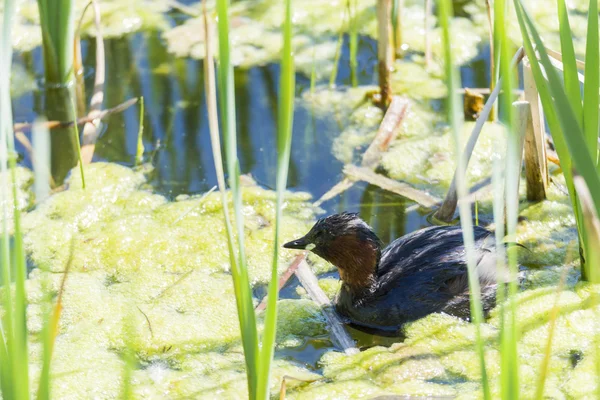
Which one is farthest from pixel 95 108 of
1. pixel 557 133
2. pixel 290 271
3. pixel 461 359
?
pixel 557 133

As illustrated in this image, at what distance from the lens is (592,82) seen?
2.92m

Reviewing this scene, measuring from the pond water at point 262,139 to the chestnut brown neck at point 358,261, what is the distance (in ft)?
0.79

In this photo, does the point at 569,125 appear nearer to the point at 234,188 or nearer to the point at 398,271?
the point at 234,188

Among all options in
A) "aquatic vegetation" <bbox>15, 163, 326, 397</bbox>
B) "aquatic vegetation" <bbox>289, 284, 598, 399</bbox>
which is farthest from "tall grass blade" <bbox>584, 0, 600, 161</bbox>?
"aquatic vegetation" <bbox>15, 163, 326, 397</bbox>

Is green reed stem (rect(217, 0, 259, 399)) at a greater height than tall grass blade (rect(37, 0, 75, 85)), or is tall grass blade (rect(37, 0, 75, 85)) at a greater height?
tall grass blade (rect(37, 0, 75, 85))

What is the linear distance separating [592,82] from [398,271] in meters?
1.28

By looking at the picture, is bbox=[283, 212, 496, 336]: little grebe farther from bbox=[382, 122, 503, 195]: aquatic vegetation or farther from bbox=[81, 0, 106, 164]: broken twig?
bbox=[81, 0, 106, 164]: broken twig

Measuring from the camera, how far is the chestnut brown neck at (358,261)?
3760 millimetres

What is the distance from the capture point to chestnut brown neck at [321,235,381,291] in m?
3.76

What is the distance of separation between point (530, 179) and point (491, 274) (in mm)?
795

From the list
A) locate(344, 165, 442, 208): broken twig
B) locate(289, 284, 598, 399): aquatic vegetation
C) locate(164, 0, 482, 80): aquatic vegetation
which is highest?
locate(164, 0, 482, 80): aquatic vegetation

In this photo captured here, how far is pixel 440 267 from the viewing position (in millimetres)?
3670

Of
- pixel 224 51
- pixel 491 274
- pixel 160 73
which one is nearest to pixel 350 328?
pixel 491 274

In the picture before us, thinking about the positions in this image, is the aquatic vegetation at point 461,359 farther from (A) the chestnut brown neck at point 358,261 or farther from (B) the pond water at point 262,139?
(A) the chestnut brown neck at point 358,261
